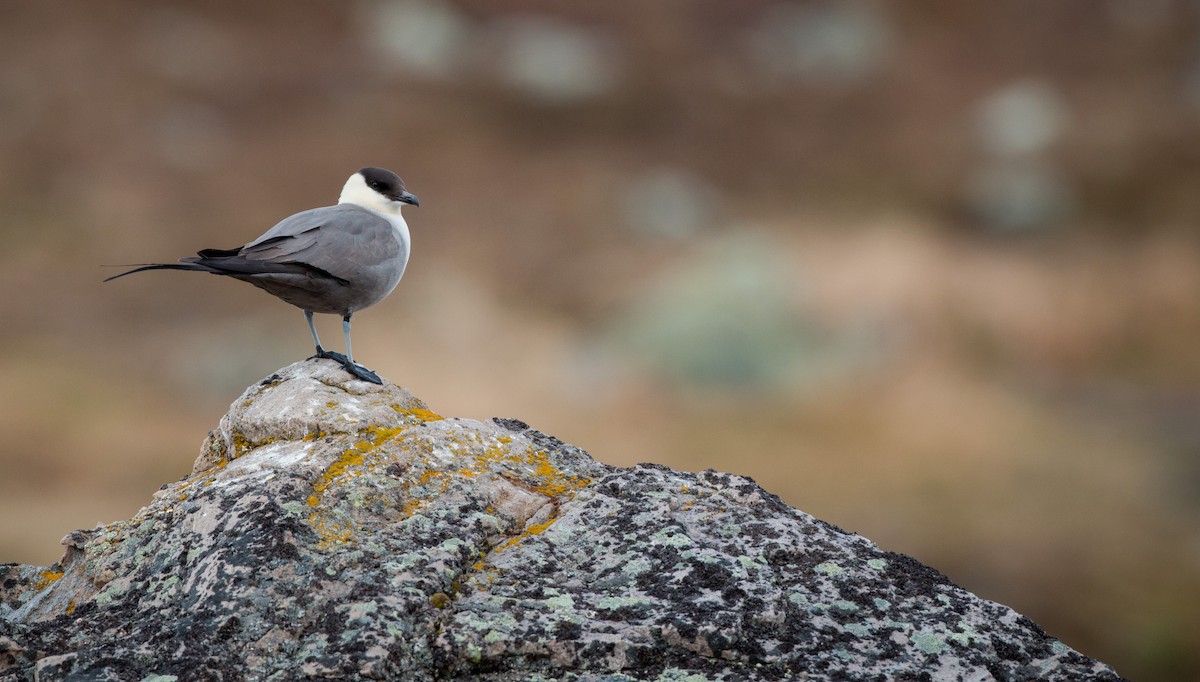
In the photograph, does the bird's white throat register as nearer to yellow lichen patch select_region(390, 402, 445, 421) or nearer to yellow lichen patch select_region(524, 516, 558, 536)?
yellow lichen patch select_region(390, 402, 445, 421)

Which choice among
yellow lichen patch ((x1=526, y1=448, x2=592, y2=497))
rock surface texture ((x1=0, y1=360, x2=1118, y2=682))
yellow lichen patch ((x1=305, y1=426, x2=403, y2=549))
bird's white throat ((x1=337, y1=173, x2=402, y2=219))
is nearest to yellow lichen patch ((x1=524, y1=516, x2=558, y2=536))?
rock surface texture ((x1=0, y1=360, x2=1118, y2=682))

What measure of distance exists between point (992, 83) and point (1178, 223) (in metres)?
5.76

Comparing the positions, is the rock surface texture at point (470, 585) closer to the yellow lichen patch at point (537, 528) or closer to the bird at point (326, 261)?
the yellow lichen patch at point (537, 528)

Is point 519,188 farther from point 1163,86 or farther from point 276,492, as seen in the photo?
point 276,492

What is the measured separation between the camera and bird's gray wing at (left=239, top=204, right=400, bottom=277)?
5.76 metres

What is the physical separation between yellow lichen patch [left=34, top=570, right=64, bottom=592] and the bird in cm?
153

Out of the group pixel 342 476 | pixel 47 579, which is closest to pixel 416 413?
pixel 342 476

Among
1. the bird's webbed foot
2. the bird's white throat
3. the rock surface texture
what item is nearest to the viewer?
the rock surface texture

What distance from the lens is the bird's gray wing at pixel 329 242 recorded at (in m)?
5.76

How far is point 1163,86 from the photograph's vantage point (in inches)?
1009

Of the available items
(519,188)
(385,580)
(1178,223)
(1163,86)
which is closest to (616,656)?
(385,580)

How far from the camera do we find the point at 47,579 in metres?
4.88

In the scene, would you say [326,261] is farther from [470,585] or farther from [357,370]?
[470,585]

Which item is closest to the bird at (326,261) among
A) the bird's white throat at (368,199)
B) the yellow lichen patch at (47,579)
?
the bird's white throat at (368,199)
